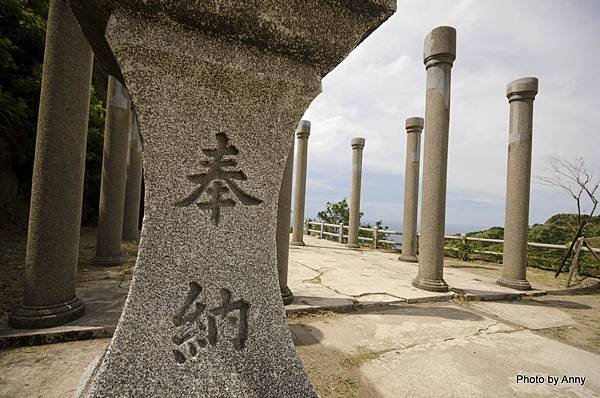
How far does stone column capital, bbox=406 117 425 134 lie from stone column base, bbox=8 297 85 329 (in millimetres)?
9862

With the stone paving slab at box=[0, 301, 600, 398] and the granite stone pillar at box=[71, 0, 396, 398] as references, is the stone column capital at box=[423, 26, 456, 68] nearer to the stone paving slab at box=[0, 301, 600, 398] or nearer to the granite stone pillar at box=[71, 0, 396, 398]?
the stone paving slab at box=[0, 301, 600, 398]

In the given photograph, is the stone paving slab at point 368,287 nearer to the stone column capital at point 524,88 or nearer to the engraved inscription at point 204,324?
the engraved inscription at point 204,324

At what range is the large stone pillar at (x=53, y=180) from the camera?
314 centimetres

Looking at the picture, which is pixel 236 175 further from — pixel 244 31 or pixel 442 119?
pixel 442 119

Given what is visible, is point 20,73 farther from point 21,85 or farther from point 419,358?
point 419,358

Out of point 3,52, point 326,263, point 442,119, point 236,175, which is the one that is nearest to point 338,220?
point 326,263

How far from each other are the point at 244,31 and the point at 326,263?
7642mm

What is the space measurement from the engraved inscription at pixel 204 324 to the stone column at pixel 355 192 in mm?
11854

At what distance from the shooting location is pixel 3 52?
6.53m

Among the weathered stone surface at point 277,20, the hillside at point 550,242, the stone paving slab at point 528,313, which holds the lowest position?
the stone paving slab at point 528,313

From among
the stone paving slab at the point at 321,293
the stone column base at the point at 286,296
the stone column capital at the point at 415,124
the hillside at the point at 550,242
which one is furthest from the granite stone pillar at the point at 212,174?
the hillside at the point at 550,242

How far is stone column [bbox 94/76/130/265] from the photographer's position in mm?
5996

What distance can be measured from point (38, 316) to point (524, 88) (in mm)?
8727

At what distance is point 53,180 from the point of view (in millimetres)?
3182
